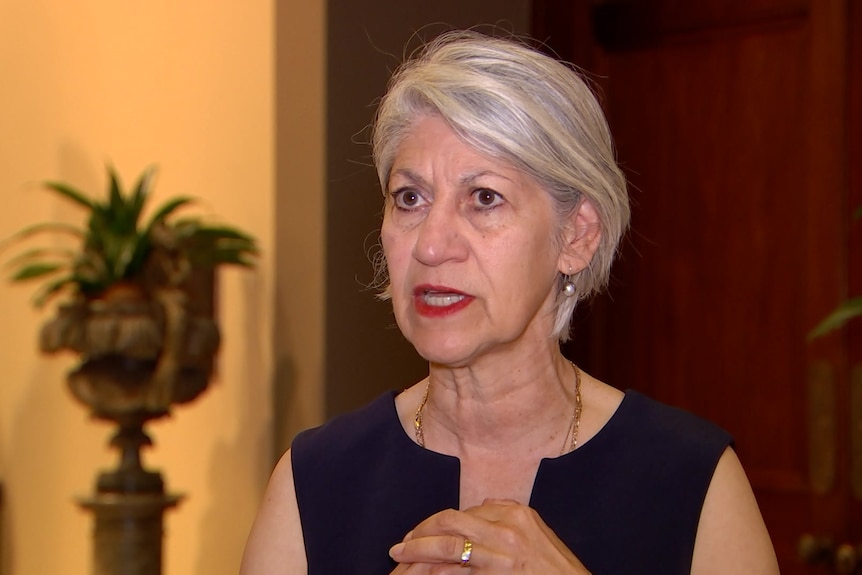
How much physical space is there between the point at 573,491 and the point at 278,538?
0.41 metres

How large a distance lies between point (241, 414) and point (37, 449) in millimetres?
1120

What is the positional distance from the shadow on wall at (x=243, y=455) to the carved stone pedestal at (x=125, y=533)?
40 centimetres

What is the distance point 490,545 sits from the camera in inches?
58.6

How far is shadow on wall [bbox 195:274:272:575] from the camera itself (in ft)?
10.5

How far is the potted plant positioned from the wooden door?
1.04m

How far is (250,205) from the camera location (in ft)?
10.5

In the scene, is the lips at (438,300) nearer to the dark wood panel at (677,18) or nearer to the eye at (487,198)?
the eye at (487,198)

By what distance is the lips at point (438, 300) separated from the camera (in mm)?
1562

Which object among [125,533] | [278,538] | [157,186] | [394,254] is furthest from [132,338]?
[394,254]

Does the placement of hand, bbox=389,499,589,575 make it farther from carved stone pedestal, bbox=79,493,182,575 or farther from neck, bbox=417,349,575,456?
carved stone pedestal, bbox=79,493,182,575

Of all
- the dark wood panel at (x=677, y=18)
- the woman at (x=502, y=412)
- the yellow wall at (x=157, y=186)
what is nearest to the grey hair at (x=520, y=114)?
the woman at (x=502, y=412)

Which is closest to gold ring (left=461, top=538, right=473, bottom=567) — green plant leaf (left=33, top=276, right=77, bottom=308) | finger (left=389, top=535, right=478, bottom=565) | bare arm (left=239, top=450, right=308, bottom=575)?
finger (left=389, top=535, right=478, bottom=565)

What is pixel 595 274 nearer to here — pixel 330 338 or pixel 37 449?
pixel 330 338

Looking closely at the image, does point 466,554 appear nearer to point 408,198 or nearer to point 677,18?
point 408,198
